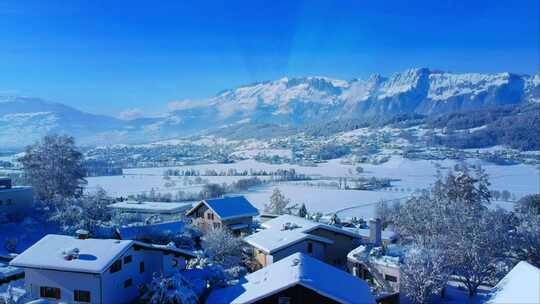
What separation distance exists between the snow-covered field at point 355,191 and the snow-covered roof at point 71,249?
56.1m

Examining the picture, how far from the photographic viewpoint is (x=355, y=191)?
10050 cm

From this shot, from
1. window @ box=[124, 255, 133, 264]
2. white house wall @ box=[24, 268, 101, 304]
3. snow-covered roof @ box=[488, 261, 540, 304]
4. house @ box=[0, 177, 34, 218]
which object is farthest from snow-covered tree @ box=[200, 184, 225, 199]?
snow-covered roof @ box=[488, 261, 540, 304]

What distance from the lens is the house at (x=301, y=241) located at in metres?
25.9

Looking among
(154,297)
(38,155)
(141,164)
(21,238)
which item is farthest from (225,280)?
(141,164)

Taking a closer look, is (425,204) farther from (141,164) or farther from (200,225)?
(141,164)

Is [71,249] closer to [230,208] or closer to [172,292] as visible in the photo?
[172,292]

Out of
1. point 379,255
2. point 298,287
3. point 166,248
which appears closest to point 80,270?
point 166,248

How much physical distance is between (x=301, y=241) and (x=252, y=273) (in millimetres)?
6287

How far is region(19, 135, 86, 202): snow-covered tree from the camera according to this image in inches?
1806

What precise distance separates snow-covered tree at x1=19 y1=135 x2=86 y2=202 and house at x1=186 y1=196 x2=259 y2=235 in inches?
542

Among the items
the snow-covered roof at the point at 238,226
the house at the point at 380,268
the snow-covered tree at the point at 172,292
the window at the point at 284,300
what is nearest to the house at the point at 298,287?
the window at the point at 284,300

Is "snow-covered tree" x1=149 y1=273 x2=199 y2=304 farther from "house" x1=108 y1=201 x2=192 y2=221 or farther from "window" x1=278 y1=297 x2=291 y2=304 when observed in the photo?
"house" x1=108 y1=201 x2=192 y2=221

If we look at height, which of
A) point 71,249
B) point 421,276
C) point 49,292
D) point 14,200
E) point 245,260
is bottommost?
point 245,260

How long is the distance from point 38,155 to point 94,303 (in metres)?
33.1
